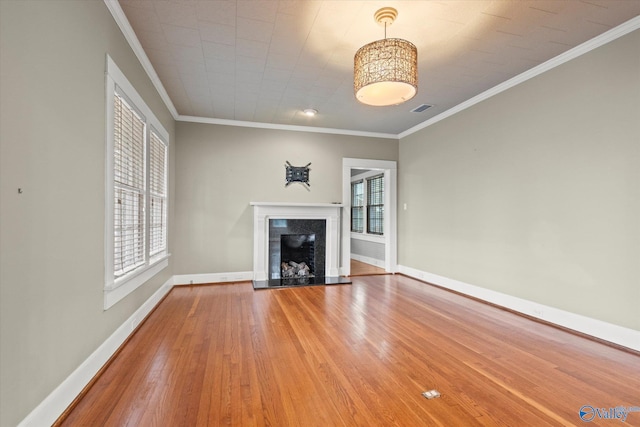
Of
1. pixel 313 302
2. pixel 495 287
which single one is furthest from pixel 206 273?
pixel 495 287

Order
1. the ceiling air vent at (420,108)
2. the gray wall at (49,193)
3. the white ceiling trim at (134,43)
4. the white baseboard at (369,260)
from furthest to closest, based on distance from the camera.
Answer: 1. the white baseboard at (369,260)
2. the ceiling air vent at (420,108)
3. the white ceiling trim at (134,43)
4. the gray wall at (49,193)

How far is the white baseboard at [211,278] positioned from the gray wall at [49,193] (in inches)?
106

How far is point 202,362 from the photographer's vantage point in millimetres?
2369

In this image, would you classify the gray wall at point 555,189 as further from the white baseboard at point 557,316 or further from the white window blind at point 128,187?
the white window blind at point 128,187

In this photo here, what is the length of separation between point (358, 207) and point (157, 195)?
530 cm

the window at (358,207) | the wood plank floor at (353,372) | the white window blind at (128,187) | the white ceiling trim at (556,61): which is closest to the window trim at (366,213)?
the window at (358,207)

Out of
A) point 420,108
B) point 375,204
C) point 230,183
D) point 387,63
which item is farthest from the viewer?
point 375,204

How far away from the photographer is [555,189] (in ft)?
10.6

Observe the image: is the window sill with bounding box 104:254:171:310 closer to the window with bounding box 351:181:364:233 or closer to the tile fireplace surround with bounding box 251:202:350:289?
the tile fireplace surround with bounding box 251:202:350:289

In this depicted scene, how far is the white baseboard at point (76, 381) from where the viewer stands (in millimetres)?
1530

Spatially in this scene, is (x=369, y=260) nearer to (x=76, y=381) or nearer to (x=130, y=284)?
(x=130, y=284)

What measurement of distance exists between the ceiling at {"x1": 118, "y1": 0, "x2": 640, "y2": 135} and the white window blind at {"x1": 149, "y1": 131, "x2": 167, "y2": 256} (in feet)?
2.64

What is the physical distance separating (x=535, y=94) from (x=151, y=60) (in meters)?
4.21

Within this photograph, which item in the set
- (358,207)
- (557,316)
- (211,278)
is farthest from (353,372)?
(358,207)
